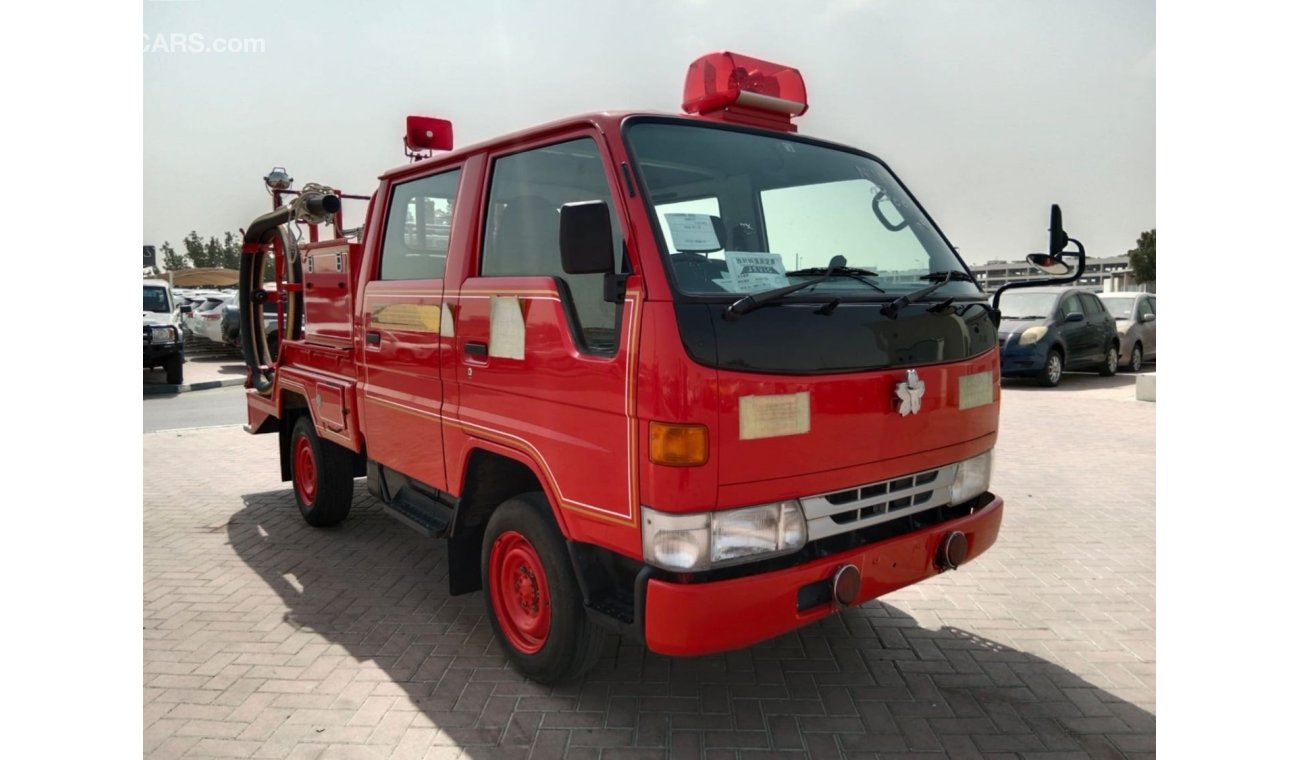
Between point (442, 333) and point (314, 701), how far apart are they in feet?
5.64

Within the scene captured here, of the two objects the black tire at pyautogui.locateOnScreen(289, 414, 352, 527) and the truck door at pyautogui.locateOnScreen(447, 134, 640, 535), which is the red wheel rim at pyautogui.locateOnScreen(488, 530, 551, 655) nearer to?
the truck door at pyautogui.locateOnScreen(447, 134, 640, 535)

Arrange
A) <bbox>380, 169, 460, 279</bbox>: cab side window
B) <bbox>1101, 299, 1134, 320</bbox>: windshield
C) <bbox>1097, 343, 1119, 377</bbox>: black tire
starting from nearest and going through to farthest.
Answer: <bbox>380, 169, 460, 279</bbox>: cab side window → <bbox>1097, 343, 1119, 377</bbox>: black tire → <bbox>1101, 299, 1134, 320</bbox>: windshield

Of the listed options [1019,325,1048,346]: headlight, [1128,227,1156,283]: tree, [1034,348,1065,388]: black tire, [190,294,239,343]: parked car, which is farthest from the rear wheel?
[1128,227,1156,283]: tree

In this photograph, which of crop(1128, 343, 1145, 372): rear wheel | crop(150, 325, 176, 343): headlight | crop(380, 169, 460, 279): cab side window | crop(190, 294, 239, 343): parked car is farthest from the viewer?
crop(190, 294, 239, 343): parked car

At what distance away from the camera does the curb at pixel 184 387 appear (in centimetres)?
1500

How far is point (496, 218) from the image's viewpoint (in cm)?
380

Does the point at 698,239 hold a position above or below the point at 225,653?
above

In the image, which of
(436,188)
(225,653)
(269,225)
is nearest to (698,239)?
(436,188)

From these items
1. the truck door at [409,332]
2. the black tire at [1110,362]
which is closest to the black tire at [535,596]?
the truck door at [409,332]

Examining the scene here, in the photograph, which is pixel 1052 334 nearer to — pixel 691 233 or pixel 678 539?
pixel 691 233

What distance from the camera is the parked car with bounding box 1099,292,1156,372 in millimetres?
16438

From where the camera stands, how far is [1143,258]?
4769 cm

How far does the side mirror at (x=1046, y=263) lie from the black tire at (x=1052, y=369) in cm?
1130

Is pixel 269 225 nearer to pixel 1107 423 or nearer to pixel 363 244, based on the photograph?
pixel 363 244
